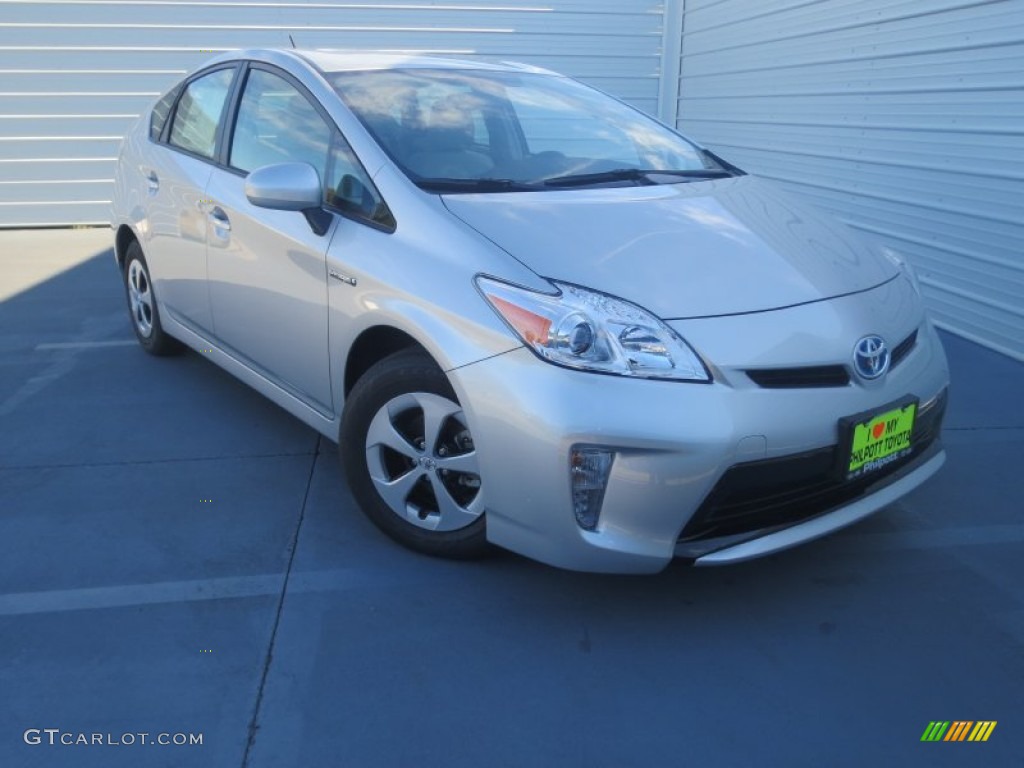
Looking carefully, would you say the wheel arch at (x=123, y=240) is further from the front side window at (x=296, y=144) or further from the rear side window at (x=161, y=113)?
the front side window at (x=296, y=144)

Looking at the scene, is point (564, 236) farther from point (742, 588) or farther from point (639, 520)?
point (742, 588)

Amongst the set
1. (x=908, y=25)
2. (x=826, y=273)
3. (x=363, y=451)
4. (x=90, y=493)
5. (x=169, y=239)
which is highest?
(x=908, y=25)

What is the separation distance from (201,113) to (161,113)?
591 millimetres

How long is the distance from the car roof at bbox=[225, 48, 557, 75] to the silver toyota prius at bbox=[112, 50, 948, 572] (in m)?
0.02

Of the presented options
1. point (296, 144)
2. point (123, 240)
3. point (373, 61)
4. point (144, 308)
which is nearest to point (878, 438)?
point (296, 144)

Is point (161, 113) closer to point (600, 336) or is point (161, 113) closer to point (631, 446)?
point (600, 336)

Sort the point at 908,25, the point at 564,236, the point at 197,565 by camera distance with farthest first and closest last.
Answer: the point at 908,25 < the point at 197,565 < the point at 564,236

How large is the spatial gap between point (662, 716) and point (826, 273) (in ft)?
4.64

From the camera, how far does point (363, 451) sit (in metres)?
3.09

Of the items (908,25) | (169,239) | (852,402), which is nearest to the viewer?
(852,402)

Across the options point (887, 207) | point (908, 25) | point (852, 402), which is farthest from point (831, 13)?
point (852, 402)

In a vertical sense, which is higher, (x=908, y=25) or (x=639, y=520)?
(x=908, y=25)

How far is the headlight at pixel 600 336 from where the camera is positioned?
2475 mm

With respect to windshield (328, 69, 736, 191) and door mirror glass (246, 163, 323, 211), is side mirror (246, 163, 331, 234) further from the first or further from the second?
windshield (328, 69, 736, 191)
